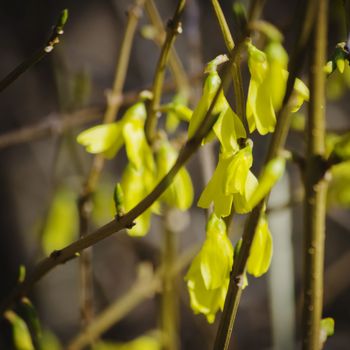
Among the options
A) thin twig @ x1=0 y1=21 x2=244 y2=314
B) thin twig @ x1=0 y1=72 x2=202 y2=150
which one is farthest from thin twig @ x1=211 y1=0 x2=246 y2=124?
thin twig @ x1=0 y1=72 x2=202 y2=150

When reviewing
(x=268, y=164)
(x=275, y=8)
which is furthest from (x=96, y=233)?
(x=275, y=8)

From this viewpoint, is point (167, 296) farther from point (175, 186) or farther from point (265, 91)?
point (265, 91)

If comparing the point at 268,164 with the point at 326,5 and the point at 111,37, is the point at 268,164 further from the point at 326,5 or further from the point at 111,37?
the point at 111,37

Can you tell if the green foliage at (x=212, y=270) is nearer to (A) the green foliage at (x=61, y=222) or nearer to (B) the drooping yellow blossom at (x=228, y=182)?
(B) the drooping yellow blossom at (x=228, y=182)

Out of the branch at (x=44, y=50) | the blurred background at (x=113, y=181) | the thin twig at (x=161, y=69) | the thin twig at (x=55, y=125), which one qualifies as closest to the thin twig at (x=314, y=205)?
the thin twig at (x=161, y=69)

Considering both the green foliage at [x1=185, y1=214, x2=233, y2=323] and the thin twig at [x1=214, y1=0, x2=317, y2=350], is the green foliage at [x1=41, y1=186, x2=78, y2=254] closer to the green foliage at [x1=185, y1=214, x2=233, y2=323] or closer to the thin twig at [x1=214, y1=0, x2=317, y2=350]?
the green foliage at [x1=185, y1=214, x2=233, y2=323]

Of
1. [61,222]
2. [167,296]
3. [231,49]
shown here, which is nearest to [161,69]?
[231,49]

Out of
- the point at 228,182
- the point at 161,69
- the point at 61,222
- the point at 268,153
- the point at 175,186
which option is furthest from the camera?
the point at 61,222
